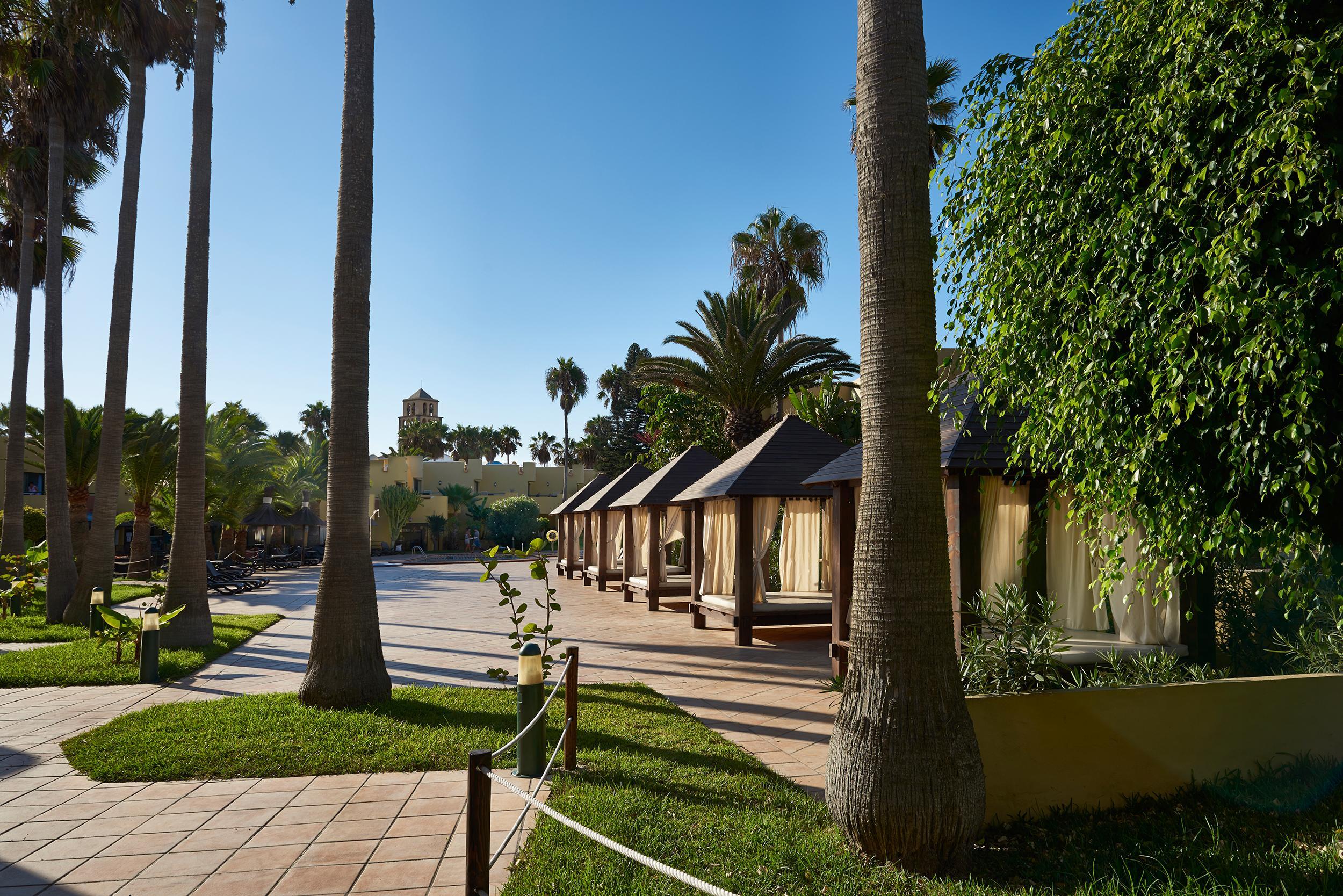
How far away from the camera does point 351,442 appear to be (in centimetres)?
790

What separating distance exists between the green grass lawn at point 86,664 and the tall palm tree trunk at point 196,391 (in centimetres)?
59

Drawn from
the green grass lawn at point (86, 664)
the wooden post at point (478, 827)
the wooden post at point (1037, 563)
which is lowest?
the green grass lawn at point (86, 664)

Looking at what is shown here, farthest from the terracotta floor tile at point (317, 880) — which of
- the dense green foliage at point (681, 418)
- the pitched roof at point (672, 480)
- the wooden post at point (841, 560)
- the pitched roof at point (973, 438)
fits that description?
the dense green foliage at point (681, 418)

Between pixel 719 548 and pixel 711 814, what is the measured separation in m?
9.40

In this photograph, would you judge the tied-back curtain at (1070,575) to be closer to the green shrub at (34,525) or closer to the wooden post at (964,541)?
the wooden post at (964,541)

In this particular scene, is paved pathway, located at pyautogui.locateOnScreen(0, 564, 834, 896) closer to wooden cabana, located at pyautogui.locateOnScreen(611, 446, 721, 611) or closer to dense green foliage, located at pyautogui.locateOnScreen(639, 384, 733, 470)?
wooden cabana, located at pyautogui.locateOnScreen(611, 446, 721, 611)

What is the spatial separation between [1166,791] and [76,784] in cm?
770

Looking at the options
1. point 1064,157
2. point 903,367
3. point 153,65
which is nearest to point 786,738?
point 903,367

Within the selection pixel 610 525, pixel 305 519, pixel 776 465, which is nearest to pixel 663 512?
pixel 776 465

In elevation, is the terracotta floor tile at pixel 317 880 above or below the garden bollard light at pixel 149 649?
below

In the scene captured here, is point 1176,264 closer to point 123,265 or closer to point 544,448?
point 123,265

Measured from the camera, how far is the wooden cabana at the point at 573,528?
27.5 m

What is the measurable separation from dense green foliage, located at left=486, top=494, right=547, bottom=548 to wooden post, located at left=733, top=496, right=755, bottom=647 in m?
42.3

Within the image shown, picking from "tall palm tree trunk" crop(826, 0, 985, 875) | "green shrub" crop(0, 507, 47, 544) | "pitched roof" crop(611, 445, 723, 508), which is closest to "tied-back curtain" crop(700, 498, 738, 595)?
"pitched roof" crop(611, 445, 723, 508)
